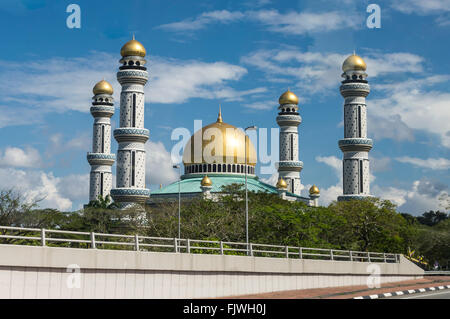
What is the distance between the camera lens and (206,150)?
98.7 metres

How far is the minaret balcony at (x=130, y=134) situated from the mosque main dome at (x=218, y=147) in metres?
19.5

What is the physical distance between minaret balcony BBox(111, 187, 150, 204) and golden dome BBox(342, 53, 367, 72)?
3056 centimetres

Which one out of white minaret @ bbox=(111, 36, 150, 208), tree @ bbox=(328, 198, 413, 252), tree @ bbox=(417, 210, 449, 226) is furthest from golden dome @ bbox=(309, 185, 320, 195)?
tree @ bbox=(417, 210, 449, 226)

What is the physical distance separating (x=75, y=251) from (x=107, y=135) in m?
72.9

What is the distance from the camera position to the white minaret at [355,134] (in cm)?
8331

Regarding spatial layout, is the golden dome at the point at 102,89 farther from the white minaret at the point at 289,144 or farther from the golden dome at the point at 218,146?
the white minaret at the point at 289,144

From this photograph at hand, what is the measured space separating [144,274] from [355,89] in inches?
2671

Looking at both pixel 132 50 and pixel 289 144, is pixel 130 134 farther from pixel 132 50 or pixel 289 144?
pixel 289 144

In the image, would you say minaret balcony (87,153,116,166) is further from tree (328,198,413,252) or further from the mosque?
tree (328,198,413,252)

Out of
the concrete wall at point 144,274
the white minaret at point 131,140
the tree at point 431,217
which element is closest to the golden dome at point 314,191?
the white minaret at point 131,140

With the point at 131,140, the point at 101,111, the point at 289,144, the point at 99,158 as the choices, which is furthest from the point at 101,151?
the point at 289,144
